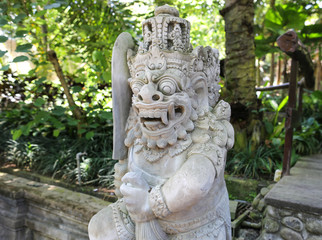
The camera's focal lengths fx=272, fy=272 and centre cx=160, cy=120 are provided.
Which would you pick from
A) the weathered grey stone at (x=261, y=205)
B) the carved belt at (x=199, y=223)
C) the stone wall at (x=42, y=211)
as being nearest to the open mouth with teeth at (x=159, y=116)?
the carved belt at (x=199, y=223)

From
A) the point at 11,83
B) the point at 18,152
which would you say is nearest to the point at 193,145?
the point at 18,152

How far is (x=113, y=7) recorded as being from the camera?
3420 millimetres

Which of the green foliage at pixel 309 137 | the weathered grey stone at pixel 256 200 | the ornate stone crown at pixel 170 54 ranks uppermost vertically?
the ornate stone crown at pixel 170 54

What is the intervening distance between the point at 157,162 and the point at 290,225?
1.51m

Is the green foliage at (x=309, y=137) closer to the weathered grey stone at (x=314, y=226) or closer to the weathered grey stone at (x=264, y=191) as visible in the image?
the weathered grey stone at (x=264, y=191)

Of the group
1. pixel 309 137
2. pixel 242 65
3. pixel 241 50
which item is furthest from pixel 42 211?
pixel 309 137

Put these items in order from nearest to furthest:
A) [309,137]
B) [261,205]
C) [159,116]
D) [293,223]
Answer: [159,116], [293,223], [261,205], [309,137]

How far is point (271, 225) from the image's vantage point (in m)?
2.33

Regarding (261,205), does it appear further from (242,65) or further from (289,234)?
(242,65)

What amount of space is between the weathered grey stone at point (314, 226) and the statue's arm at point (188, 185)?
1.38m

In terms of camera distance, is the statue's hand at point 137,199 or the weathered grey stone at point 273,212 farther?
the weathered grey stone at point 273,212

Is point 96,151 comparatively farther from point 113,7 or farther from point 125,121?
point 125,121

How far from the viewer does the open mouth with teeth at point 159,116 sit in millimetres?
1350

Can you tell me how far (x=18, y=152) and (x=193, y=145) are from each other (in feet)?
13.0
